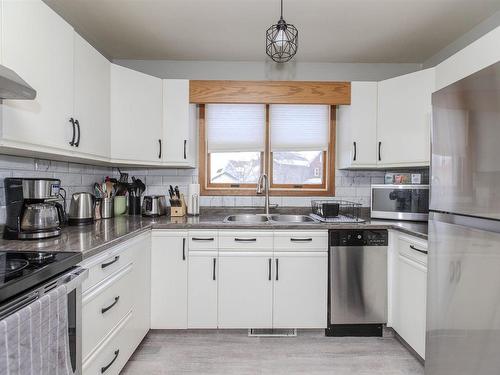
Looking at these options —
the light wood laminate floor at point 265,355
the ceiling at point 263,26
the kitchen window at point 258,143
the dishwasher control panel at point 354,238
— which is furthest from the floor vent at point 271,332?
the ceiling at point 263,26

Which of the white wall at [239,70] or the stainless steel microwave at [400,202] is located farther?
the white wall at [239,70]

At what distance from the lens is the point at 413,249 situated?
2.04 m

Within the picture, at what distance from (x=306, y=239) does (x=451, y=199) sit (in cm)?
109

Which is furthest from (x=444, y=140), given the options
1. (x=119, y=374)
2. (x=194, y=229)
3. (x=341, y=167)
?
(x=119, y=374)

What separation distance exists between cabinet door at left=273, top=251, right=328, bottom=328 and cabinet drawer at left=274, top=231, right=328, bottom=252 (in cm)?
4

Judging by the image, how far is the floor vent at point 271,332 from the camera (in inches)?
92.3

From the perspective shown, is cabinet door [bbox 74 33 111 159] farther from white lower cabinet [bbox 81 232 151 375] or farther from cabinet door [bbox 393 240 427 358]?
cabinet door [bbox 393 240 427 358]

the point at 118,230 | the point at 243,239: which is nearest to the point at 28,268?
the point at 118,230

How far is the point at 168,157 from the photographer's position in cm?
264

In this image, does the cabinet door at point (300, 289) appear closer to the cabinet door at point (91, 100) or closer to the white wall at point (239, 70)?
the cabinet door at point (91, 100)

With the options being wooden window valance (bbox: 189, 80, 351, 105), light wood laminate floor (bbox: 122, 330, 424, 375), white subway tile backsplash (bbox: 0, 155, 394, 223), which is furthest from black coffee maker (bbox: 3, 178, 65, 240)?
wooden window valance (bbox: 189, 80, 351, 105)

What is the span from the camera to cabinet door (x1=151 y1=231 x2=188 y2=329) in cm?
229

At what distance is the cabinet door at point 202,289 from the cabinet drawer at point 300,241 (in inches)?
20.5

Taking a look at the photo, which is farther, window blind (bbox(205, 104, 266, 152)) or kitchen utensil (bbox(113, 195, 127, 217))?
window blind (bbox(205, 104, 266, 152))
